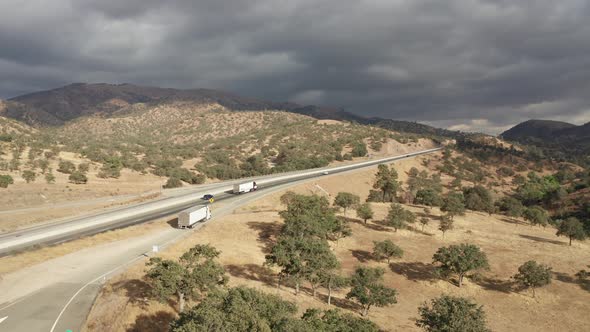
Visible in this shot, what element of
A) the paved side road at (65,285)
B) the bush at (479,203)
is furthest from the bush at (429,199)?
the paved side road at (65,285)

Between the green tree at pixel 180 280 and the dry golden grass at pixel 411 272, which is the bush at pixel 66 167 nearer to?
the dry golden grass at pixel 411 272

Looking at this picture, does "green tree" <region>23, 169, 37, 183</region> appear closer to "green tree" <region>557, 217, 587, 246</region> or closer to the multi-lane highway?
the multi-lane highway

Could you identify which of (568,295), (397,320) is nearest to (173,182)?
(397,320)

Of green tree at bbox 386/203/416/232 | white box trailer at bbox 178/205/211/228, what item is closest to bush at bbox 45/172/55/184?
white box trailer at bbox 178/205/211/228

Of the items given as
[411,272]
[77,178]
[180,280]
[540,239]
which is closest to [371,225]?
[411,272]

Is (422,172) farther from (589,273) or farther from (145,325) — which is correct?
(145,325)
